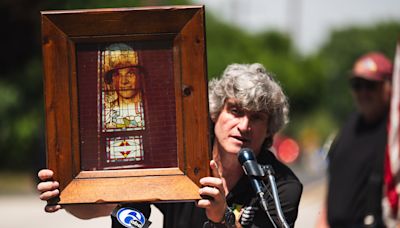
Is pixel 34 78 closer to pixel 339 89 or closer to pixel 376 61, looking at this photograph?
pixel 376 61

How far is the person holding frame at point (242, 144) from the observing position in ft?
13.7

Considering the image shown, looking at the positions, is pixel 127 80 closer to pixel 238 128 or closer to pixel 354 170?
pixel 238 128

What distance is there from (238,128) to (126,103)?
69 cm

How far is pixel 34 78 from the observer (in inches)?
1183

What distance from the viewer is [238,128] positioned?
4.29 meters

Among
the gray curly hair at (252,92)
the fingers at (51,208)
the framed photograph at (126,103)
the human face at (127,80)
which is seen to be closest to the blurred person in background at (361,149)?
the gray curly hair at (252,92)

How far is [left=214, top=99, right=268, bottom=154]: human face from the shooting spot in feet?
14.1

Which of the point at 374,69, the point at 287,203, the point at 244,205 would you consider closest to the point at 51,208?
the point at 244,205

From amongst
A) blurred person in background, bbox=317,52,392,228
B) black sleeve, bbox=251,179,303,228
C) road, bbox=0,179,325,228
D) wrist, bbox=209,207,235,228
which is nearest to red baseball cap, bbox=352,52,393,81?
blurred person in background, bbox=317,52,392,228

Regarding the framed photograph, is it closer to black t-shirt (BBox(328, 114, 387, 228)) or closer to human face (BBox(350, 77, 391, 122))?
black t-shirt (BBox(328, 114, 387, 228))

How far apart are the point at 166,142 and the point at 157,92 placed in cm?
20

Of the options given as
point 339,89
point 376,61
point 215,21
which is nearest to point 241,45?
point 215,21

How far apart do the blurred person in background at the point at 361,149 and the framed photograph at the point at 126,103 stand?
1.76 metres

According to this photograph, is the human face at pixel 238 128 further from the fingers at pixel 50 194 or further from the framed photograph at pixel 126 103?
the fingers at pixel 50 194
